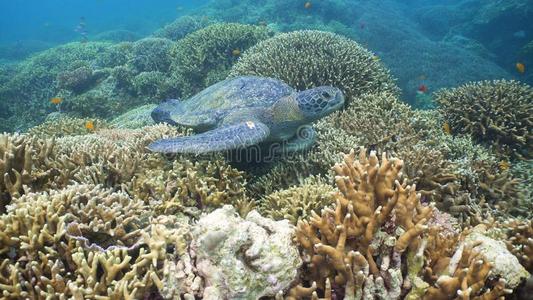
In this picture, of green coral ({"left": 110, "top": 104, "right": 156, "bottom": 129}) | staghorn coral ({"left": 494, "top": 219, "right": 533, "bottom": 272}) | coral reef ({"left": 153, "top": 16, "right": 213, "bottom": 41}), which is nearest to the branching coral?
green coral ({"left": 110, "top": 104, "right": 156, "bottom": 129})

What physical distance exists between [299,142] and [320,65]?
2.67 m

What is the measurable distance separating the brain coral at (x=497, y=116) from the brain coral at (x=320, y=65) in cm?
166

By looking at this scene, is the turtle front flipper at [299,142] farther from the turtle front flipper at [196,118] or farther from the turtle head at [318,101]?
the turtle front flipper at [196,118]

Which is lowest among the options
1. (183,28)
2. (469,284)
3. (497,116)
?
(497,116)

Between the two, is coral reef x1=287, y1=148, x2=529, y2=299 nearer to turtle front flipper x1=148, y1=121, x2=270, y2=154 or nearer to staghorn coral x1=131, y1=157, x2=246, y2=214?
staghorn coral x1=131, y1=157, x2=246, y2=214

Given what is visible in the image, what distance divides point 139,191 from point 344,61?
530cm

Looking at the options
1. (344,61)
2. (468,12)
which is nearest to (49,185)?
(344,61)

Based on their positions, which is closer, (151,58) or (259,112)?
(259,112)

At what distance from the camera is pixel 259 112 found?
15.0 ft

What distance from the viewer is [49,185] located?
3.23 meters

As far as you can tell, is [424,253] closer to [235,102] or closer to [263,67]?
[235,102]

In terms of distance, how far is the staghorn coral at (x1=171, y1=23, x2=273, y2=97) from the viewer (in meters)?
10.5

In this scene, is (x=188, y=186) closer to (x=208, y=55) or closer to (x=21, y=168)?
(x=21, y=168)

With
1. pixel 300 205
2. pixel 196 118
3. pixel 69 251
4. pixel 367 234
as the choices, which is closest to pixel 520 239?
pixel 367 234
